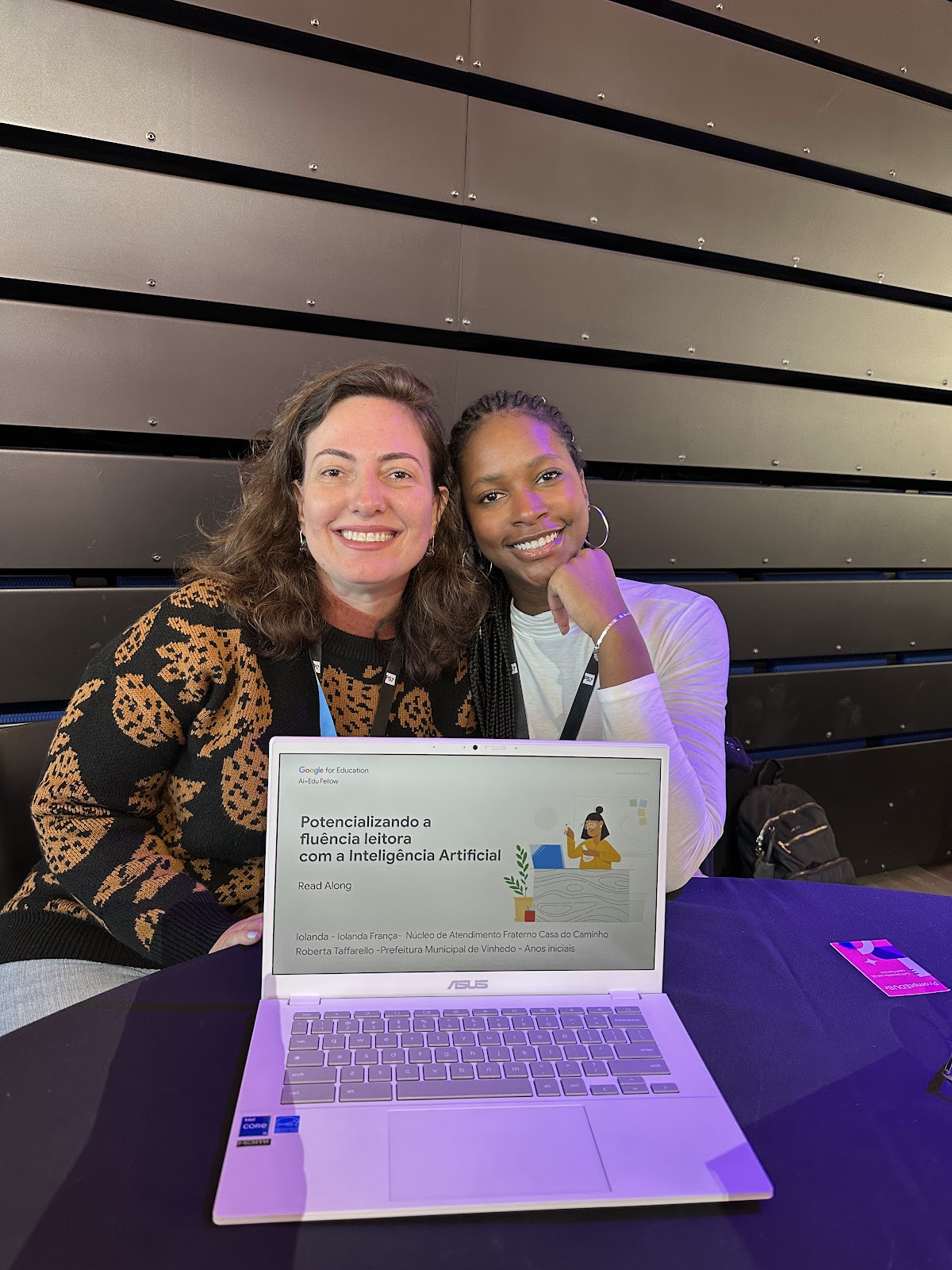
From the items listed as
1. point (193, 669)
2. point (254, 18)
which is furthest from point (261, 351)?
point (193, 669)

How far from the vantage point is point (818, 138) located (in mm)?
2953

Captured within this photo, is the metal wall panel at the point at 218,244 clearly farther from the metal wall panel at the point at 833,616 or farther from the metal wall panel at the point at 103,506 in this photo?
the metal wall panel at the point at 833,616

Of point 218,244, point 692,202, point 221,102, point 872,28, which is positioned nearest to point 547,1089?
point 218,244

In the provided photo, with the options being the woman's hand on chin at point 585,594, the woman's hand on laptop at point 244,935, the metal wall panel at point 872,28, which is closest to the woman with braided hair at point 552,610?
the woman's hand on chin at point 585,594

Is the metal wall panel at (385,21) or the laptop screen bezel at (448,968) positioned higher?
the metal wall panel at (385,21)

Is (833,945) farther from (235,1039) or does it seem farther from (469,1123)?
(235,1039)

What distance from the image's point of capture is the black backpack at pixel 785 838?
2.50 meters

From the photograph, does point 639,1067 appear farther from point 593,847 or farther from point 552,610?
point 552,610

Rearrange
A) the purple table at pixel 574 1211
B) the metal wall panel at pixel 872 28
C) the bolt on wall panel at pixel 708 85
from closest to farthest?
the purple table at pixel 574 1211
the bolt on wall panel at pixel 708 85
the metal wall panel at pixel 872 28

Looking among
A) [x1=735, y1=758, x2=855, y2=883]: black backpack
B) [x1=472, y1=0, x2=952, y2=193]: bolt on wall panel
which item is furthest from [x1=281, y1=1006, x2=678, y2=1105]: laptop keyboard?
[x1=472, y1=0, x2=952, y2=193]: bolt on wall panel

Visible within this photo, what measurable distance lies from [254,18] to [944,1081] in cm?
261

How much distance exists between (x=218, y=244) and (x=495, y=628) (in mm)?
1350

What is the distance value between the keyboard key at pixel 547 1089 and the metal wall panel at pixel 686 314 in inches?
85.4

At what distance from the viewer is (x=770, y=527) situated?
121 inches
